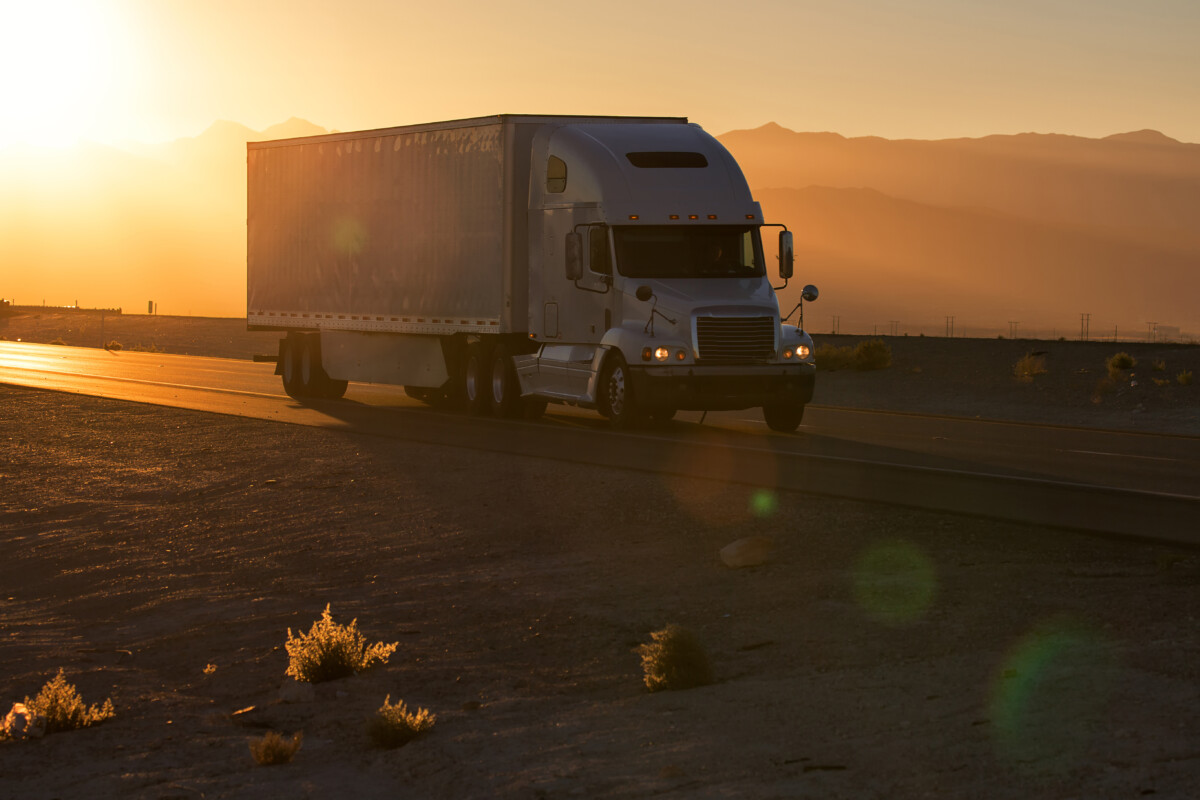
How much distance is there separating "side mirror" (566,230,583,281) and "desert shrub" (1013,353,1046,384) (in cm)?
1880

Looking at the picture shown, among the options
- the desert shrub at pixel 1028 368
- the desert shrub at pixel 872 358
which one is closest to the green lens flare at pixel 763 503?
the desert shrub at pixel 1028 368

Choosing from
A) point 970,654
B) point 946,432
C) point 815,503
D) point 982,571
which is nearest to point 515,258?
point 946,432

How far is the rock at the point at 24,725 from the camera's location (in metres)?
9.12

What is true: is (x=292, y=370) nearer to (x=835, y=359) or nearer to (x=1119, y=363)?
(x=835, y=359)

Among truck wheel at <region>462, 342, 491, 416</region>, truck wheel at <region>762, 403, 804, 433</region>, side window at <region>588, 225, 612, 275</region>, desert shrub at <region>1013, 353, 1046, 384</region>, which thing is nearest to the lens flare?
A: side window at <region>588, 225, 612, 275</region>

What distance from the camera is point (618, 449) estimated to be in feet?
65.8

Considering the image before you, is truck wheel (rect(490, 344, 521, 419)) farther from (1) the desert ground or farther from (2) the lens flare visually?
(2) the lens flare

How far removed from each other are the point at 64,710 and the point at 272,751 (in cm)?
178

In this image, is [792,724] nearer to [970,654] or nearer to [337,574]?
[970,654]

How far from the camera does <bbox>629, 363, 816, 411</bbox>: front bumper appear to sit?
21.6 meters

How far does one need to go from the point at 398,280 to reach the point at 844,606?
18.1 metres

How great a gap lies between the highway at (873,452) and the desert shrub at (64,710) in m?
7.92

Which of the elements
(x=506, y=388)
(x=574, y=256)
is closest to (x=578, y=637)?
(x=574, y=256)

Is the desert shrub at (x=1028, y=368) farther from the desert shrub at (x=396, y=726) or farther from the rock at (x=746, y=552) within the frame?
the desert shrub at (x=396, y=726)
